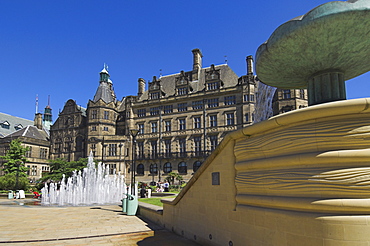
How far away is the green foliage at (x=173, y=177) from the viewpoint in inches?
1606

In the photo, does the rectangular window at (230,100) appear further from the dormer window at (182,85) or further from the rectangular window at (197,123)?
the dormer window at (182,85)

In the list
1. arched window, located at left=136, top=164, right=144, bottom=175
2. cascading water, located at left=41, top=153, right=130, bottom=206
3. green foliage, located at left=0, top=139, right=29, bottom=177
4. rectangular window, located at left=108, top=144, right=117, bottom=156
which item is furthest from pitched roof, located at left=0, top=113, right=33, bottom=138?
cascading water, located at left=41, top=153, right=130, bottom=206

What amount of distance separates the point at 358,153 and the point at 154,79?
1912 inches

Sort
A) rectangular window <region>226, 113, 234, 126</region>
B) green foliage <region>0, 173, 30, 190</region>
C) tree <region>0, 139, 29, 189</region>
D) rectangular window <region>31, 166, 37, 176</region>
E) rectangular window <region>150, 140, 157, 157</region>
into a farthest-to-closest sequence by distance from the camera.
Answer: rectangular window <region>31, 166, 37, 176</region> < rectangular window <region>150, 140, 157, 157</region> < rectangular window <region>226, 113, 234, 126</region> < tree <region>0, 139, 29, 189</region> < green foliage <region>0, 173, 30, 190</region>

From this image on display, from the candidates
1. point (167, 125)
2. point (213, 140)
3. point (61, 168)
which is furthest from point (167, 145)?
point (61, 168)

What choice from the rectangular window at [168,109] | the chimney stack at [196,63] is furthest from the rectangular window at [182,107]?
the chimney stack at [196,63]

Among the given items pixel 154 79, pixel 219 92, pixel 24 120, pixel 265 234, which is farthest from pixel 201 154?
pixel 24 120

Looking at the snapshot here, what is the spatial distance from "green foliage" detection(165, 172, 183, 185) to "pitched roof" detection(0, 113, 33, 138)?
40.7 metres

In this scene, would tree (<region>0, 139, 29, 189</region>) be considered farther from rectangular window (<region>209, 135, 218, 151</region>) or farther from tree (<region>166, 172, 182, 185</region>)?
rectangular window (<region>209, 135, 218, 151</region>)

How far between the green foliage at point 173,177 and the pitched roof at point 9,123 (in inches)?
1602

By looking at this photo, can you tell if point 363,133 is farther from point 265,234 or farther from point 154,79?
A: point 154,79

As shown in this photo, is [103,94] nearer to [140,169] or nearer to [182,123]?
[140,169]

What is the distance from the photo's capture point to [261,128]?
565 cm

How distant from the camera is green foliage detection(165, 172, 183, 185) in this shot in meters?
40.8
